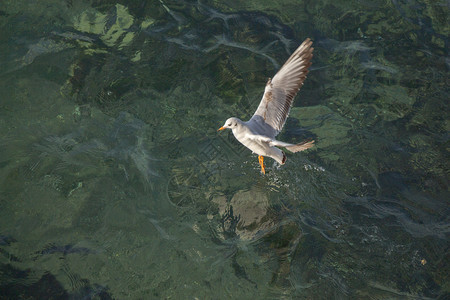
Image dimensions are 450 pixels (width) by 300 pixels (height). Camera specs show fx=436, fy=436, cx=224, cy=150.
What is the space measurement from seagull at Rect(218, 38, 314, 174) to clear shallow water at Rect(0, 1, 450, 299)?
0.82 meters

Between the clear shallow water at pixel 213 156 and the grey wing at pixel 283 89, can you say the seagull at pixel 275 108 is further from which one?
the clear shallow water at pixel 213 156

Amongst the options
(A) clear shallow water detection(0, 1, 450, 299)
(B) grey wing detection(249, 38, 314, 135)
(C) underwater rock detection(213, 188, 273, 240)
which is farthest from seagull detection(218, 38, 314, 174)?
(A) clear shallow water detection(0, 1, 450, 299)

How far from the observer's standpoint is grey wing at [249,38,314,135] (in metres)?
5.25

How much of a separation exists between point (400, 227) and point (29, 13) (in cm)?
665

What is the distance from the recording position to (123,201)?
5.60 m

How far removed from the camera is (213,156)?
6086mm

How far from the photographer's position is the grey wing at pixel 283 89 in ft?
17.2

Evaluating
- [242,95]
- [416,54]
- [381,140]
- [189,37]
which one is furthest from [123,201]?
[416,54]

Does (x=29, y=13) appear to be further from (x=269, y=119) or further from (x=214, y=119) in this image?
(x=269, y=119)

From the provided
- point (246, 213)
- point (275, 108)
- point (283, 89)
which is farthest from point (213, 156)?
point (283, 89)

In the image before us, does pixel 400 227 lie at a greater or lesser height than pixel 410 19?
lesser

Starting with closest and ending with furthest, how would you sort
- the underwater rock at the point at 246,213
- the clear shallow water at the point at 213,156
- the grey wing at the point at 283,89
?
the clear shallow water at the point at 213,156 < the grey wing at the point at 283,89 < the underwater rock at the point at 246,213

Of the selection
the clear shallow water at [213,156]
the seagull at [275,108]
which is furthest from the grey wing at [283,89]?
the clear shallow water at [213,156]

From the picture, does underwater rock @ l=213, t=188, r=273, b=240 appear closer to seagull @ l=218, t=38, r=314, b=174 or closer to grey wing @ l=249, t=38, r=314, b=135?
seagull @ l=218, t=38, r=314, b=174
